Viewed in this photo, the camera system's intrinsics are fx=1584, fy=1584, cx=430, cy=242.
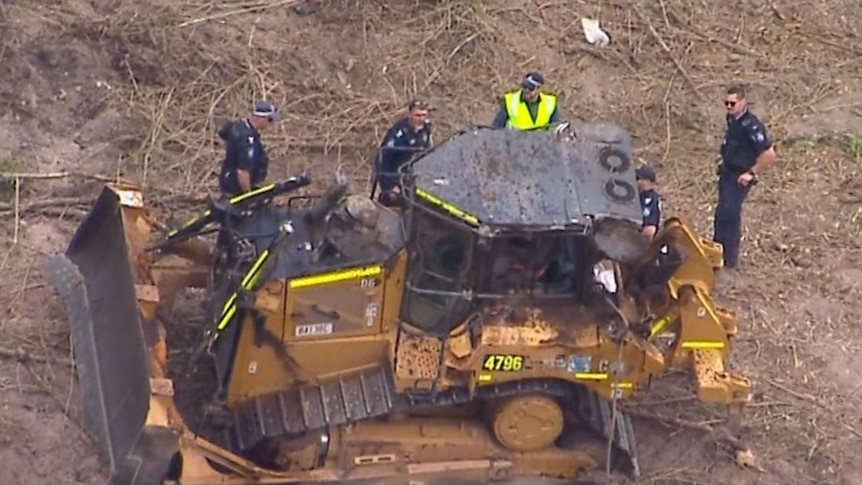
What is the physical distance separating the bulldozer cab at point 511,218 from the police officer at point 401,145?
1.17m

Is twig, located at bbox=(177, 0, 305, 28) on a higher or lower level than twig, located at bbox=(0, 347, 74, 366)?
higher

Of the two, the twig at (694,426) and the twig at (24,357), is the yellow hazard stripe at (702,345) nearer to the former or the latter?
the twig at (694,426)

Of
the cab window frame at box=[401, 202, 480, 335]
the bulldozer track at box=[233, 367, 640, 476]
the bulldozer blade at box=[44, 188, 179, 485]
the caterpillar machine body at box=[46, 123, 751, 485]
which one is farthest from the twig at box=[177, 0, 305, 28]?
the cab window frame at box=[401, 202, 480, 335]

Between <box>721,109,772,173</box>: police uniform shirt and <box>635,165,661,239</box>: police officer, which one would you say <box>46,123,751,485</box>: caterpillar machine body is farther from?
<box>721,109,772,173</box>: police uniform shirt

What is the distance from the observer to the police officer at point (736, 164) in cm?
1203

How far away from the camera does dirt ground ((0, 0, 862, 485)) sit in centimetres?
1127

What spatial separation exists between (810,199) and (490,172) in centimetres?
516

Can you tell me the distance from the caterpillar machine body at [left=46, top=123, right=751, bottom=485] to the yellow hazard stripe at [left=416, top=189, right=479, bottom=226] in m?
0.01

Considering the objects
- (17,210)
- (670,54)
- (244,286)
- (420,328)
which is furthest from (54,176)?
(670,54)

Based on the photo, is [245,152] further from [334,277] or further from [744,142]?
[744,142]

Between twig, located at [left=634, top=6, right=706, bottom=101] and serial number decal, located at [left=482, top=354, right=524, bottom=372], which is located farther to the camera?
twig, located at [left=634, top=6, right=706, bottom=101]

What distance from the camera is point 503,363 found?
978 centimetres

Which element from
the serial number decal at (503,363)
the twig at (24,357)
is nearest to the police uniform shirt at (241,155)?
the twig at (24,357)

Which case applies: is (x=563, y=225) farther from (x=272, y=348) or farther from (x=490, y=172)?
(x=272, y=348)
